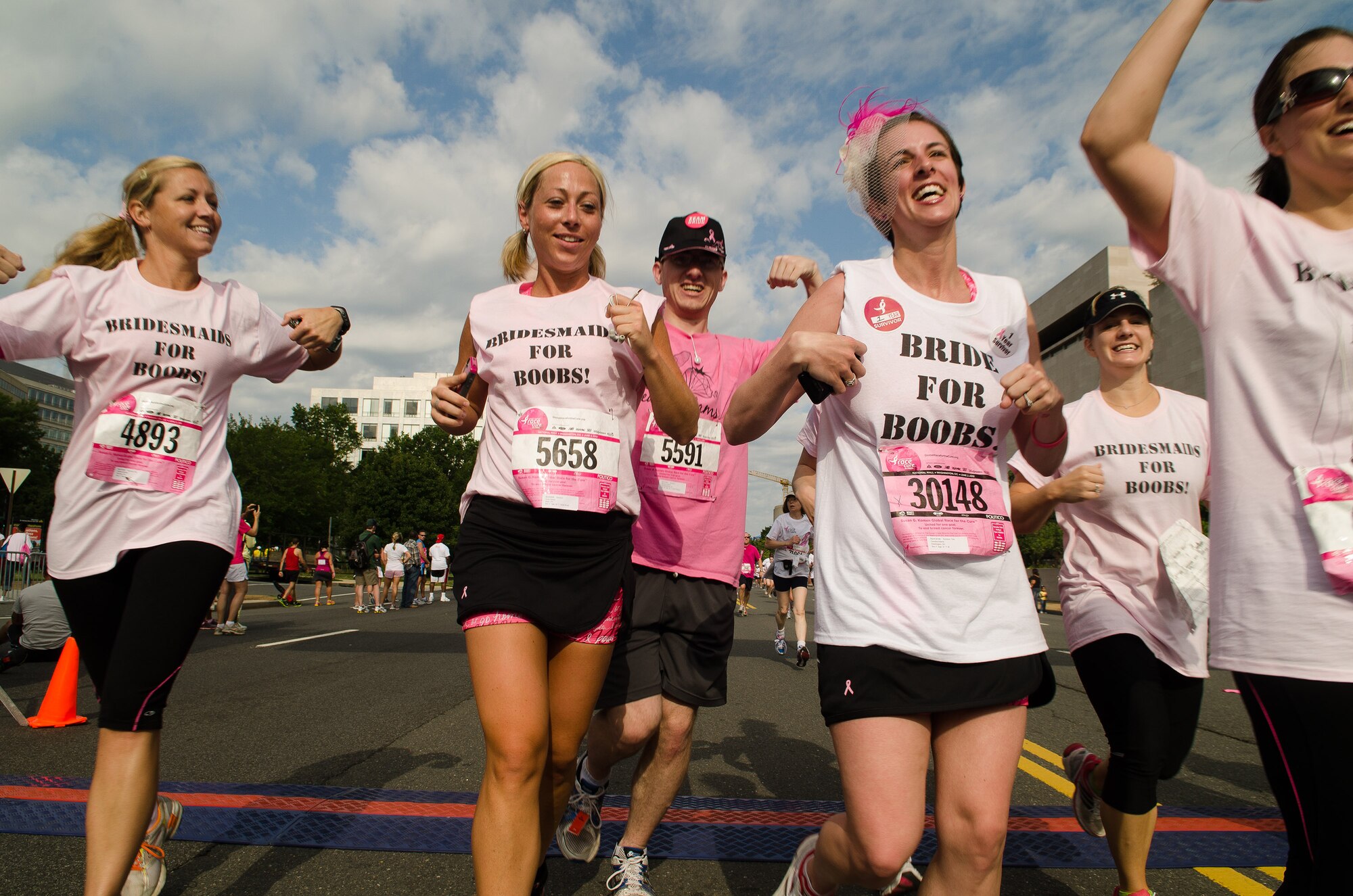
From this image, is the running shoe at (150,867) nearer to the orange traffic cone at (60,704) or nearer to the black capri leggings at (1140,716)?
the black capri leggings at (1140,716)

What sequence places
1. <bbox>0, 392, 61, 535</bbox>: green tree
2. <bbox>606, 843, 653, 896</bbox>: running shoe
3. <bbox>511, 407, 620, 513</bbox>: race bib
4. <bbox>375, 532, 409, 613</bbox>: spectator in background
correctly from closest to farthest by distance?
1. <bbox>511, 407, 620, 513</bbox>: race bib
2. <bbox>606, 843, 653, 896</bbox>: running shoe
3. <bbox>375, 532, 409, 613</bbox>: spectator in background
4. <bbox>0, 392, 61, 535</bbox>: green tree

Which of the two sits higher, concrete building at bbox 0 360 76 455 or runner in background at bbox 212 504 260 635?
concrete building at bbox 0 360 76 455

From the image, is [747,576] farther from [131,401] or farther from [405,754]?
[131,401]

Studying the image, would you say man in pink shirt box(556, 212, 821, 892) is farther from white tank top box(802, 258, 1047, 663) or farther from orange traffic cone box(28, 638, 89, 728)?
orange traffic cone box(28, 638, 89, 728)

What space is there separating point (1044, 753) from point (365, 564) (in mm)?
17261

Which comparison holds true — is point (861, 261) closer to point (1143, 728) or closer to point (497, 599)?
point (497, 599)

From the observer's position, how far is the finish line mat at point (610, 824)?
349 cm

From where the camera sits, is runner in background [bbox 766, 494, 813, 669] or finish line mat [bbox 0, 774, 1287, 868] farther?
runner in background [bbox 766, 494, 813, 669]

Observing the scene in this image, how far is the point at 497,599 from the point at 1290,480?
1.85 m

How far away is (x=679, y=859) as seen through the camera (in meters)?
3.47

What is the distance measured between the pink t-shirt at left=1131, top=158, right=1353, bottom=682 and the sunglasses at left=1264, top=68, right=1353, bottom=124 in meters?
0.19

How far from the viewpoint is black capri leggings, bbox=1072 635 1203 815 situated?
118 inches

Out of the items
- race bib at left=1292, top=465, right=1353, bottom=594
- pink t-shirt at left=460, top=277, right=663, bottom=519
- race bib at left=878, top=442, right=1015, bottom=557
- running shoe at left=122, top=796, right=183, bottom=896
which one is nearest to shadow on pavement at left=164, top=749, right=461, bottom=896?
running shoe at left=122, top=796, right=183, bottom=896

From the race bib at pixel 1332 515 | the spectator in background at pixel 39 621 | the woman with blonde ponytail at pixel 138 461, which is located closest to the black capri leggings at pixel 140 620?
the woman with blonde ponytail at pixel 138 461
